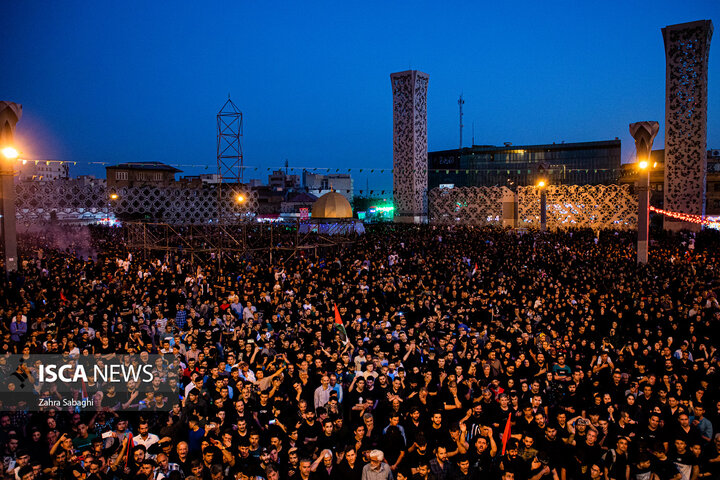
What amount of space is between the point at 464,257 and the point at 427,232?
8.17m

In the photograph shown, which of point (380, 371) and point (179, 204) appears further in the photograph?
point (179, 204)

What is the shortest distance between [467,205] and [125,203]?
23049 millimetres

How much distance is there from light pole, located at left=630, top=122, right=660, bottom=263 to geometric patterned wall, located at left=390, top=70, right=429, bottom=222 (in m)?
19.3

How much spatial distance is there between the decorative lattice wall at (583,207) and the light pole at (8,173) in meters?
25.5

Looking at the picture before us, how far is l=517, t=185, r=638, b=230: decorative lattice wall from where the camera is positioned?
27.7 meters

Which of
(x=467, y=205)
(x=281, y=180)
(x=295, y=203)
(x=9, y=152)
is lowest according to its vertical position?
(x=467, y=205)

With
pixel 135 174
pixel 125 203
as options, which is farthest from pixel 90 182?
pixel 135 174

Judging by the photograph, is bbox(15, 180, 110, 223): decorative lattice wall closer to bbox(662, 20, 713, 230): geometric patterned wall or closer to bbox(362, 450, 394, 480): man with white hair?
bbox(362, 450, 394, 480): man with white hair

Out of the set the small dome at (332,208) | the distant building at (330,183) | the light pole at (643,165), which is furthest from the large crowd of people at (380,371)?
the distant building at (330,183)

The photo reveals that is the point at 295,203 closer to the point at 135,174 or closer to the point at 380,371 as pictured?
the point at 135,174

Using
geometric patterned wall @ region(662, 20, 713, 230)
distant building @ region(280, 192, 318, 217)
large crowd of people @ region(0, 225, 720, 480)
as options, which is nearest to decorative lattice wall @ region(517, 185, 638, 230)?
geometric patterned wall @ region(662, 20, 713, 230)

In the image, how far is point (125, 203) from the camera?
33531 millimetres

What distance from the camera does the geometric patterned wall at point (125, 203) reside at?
29859 millimetres

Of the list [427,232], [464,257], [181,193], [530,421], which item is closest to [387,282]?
[464,257]
